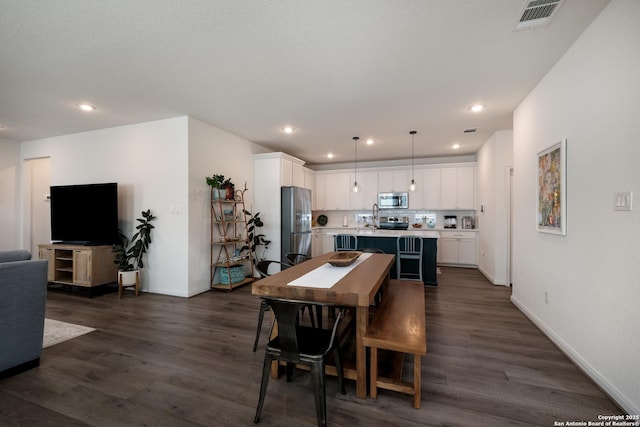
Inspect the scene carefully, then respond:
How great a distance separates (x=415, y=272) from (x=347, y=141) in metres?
2.84

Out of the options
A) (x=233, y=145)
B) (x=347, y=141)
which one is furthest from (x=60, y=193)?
(x=347, y=141)

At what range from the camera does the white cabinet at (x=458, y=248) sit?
626cm

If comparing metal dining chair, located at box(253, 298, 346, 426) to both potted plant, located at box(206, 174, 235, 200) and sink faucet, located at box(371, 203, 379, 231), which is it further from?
sink faucet, located at box(371, 203, 379, 231)

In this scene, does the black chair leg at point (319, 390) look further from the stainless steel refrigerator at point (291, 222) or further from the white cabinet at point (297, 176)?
the white cabinet at point (297, 176)

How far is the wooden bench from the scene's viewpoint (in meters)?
1.70

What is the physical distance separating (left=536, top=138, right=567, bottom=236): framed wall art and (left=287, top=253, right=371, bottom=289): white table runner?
192 centimetres

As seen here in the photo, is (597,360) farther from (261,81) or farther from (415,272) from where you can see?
(261,81)

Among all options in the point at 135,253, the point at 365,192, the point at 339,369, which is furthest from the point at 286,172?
the point at 339,369

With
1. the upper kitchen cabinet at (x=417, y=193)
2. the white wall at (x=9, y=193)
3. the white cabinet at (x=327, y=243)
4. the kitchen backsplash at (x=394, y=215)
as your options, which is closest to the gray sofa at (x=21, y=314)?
the white wall at (x=9, y=193)

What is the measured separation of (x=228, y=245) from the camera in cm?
495

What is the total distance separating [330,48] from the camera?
2.41 metres

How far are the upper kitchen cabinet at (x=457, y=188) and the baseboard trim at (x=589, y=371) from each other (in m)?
3.80

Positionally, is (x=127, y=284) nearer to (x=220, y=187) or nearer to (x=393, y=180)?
(x=220, y=187)

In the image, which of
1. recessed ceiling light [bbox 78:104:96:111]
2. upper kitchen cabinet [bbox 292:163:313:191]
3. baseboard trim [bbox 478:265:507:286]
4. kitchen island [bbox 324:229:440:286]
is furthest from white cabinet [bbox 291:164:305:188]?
baseboard trim [bbox 478:265:507:286]
